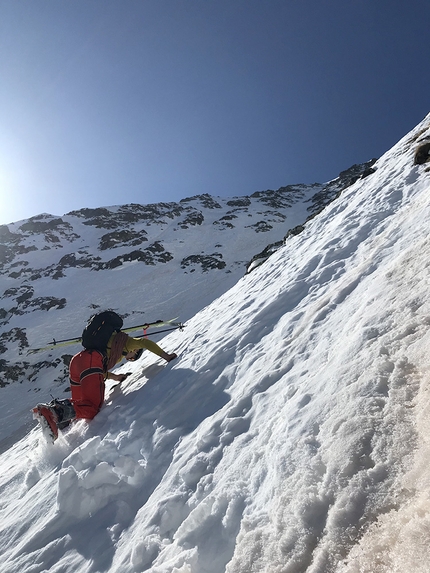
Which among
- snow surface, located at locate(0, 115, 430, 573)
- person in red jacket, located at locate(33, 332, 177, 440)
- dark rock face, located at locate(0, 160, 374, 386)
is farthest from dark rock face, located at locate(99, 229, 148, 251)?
snow surface, located at locate(0, 115, 430, 573)

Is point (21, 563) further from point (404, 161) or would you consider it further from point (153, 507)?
point (404, 161)

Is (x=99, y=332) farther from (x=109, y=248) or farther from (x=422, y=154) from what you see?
(x=109, y=248)

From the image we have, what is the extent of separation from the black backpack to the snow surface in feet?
3.19

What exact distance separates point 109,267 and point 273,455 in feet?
109

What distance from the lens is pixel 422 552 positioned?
117 centimetres

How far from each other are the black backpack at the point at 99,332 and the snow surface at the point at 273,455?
3.19 ft

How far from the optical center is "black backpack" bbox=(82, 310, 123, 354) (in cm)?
520

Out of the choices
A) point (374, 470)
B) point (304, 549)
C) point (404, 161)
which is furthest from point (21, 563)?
point (404, 161)

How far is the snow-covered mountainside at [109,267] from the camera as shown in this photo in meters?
18.7

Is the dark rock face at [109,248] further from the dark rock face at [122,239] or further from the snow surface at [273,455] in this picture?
the snow surface at [273,455]

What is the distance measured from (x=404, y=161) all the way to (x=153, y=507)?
9.29 metres

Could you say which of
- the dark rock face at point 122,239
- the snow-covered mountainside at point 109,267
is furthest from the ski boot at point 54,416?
the dark rock face at point 122,239

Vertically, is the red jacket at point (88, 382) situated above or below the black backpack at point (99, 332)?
below

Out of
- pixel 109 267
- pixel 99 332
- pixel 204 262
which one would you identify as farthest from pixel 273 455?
pixel 109 267
